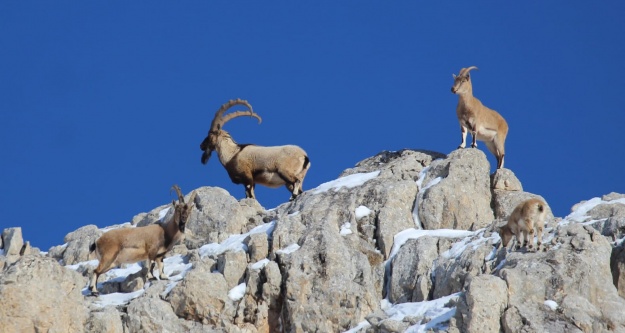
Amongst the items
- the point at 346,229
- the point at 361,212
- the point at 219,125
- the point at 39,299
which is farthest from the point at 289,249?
the point at 219,125

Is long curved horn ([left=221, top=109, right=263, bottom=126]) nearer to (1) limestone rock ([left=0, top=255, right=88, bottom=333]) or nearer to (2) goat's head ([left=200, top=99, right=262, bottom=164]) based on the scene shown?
(2) goat's head ([left=200, top=99, right=262, bottom=164])

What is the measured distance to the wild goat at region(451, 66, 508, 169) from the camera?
104ft

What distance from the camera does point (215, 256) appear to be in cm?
2720

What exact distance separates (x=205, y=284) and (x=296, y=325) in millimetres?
2204

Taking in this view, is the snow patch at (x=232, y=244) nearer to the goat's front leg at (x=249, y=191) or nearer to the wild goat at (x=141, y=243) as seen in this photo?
the wild goat at (x=141, y=243)

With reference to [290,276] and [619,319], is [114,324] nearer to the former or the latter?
[290,276]

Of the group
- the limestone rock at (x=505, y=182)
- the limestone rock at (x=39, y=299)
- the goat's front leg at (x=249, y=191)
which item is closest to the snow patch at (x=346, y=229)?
the limestone rock at (x=505, y=182)

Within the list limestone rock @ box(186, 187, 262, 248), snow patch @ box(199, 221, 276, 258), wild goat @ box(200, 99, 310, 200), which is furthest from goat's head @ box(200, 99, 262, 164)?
snow patch @ box(199, 221, 276, 258)

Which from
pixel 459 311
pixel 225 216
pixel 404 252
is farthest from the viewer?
pixel 225 216

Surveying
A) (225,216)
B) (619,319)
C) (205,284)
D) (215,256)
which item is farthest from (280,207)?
(619,319)

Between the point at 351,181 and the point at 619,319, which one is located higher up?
the point at 351,181

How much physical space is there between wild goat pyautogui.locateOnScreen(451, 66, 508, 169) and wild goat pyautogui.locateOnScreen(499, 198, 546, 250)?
699 cm

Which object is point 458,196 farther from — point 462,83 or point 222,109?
point 222,109

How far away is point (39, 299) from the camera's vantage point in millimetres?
23781
